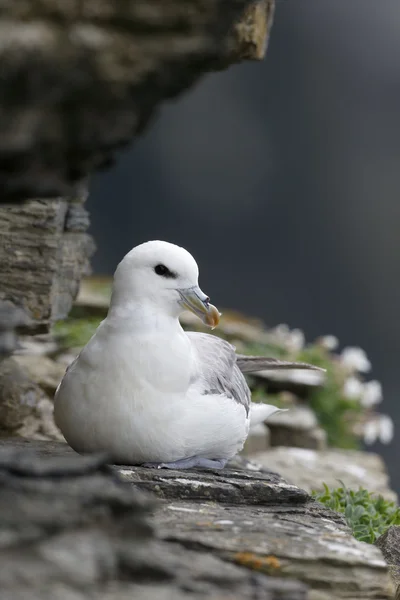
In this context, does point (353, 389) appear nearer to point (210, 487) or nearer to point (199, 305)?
point (199, 305)

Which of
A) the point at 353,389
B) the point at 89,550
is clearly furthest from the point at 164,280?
the point at 353,389

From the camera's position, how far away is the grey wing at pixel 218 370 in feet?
13.7

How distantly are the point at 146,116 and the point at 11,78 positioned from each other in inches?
14.8

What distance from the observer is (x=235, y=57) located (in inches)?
132

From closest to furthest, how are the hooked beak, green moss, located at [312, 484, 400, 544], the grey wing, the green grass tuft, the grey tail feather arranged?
1. the hooked beak
2. the grey wing
3. green moss, located at [312, 484, 400, 544]
4. the grey tail feather
5. the green grass tuft

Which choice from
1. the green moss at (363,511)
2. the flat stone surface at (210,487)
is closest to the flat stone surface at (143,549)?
the flat stone surface at (210,487)

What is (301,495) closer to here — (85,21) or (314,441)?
(85,21)

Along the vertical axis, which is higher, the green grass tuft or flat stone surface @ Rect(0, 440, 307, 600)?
flat stone surface @ Rect(0, 440, 307, 600)

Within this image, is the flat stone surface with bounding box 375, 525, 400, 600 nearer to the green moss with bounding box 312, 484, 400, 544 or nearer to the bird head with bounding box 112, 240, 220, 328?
the green moss with bounding box 312, 484, 400, 544

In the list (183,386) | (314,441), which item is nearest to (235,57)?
(183,386)

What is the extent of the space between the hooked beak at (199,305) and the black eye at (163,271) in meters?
0.08

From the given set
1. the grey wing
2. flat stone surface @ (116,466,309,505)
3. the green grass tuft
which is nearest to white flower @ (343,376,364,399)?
the green grass tuft

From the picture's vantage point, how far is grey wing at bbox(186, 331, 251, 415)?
13.7ft

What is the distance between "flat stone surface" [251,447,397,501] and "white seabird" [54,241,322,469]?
8.41 ft
